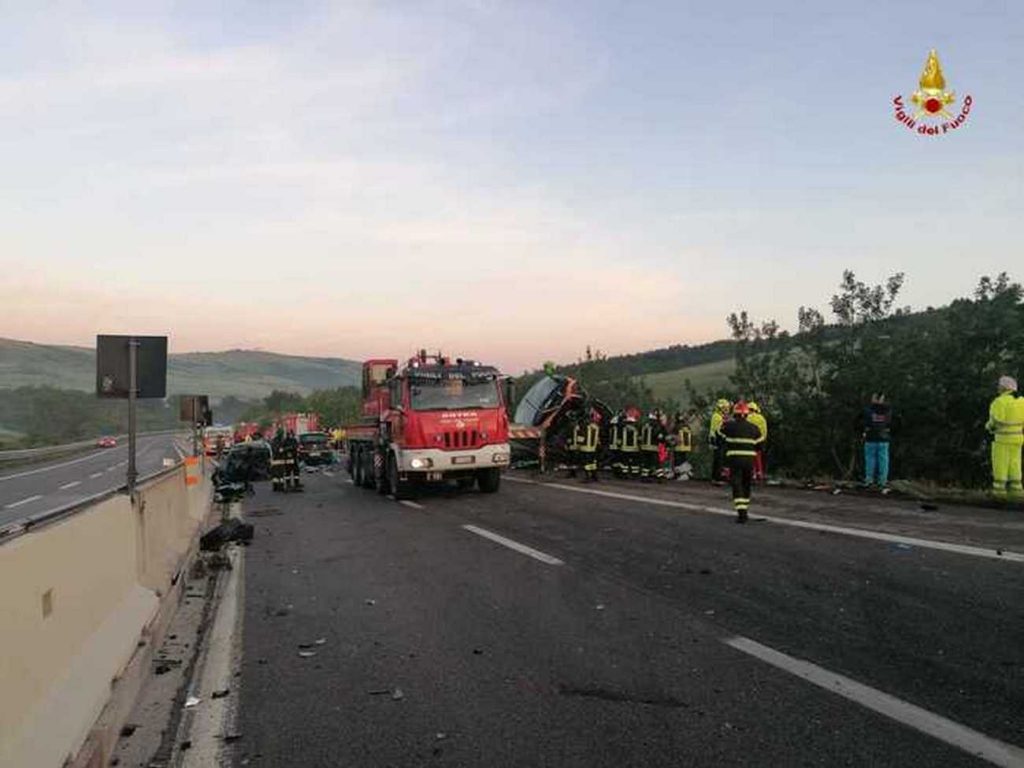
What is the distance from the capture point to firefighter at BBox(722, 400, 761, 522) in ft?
37.9

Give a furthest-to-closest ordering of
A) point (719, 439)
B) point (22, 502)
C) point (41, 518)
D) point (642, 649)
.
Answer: point (22, 502) → point (719, 439) → point (642, 649) → point (41, 518)

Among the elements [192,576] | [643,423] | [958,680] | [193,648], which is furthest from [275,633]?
[643,423]

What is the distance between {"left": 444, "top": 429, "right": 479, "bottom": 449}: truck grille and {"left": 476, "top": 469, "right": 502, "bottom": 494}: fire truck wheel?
1205 mm

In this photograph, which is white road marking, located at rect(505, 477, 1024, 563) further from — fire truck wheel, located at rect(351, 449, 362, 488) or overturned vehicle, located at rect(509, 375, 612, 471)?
fire truck wheel, located at rect(351, 449, 362, 488)

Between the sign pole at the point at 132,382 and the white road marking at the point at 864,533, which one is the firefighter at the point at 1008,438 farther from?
the sign pole at the point at 132,382

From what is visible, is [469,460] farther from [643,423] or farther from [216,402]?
[216,402]

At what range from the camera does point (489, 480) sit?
18219mm

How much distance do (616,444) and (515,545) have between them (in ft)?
33.1

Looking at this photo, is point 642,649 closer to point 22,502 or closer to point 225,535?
point 225,535

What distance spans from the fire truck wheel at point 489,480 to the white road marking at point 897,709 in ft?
41.2

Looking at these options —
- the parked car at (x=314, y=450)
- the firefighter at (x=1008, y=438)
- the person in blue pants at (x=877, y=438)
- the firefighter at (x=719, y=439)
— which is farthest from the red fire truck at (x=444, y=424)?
the parked car at (x=314, y=450)

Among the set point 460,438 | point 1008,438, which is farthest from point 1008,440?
point 460,438

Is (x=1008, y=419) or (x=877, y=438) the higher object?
(x=1008, y=419)

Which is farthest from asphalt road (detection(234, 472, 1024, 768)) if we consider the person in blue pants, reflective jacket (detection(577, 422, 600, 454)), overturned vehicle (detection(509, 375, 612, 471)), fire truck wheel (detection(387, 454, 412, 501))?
overturned vehicle (detection(509, 375, 612, 471))
